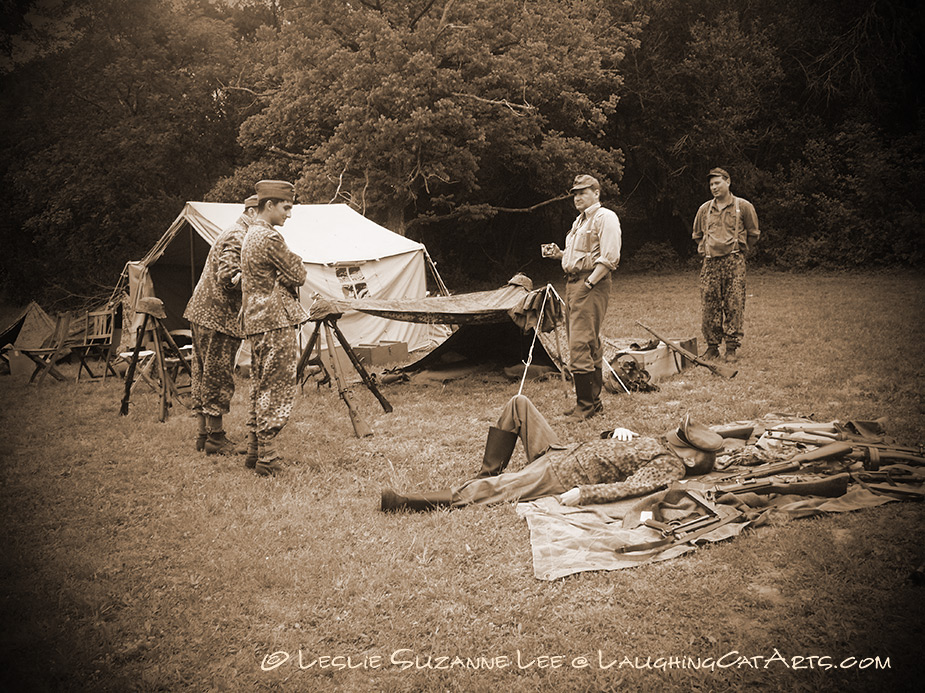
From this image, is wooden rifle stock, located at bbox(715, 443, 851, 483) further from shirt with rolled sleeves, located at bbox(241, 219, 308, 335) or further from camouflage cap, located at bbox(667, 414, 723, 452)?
shirt with rolled sleeves, located at bbox(241, 219, 308, 335)

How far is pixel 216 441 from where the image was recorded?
506cm

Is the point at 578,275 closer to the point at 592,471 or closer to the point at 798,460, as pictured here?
the point at 592,471

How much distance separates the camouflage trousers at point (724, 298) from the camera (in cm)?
699

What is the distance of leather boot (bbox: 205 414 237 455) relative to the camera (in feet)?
16.5

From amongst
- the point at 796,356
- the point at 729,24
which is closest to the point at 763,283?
the point at 729,24

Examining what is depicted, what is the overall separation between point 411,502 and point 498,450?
0.62m

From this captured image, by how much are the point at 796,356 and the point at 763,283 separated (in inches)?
324

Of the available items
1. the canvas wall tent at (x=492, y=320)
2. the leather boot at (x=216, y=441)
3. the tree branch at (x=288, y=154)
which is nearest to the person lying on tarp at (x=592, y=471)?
the leather boot at (x=216, y=441)

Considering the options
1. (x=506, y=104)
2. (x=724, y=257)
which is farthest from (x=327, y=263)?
(x=506, y=104)

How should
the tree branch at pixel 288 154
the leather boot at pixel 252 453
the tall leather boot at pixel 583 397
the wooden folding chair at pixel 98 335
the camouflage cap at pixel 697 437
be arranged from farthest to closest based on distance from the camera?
the tree branch at pixel 288 154 → the wooden folding chair at pixel 98 335 → the tall leather boot at pixel 583 397 → the leather boot at pixel 252 453 → the camouflage cap at pixel 697 437

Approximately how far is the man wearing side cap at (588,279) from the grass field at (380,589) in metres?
0.40

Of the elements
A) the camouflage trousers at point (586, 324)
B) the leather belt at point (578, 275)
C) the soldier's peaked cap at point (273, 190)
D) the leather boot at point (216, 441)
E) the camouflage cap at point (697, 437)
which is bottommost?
the leather boot at point (216, 441)

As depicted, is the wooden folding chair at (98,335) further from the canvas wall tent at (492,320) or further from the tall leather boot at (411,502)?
the tall leather boot at (411,502)

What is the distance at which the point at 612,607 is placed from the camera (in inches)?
109
